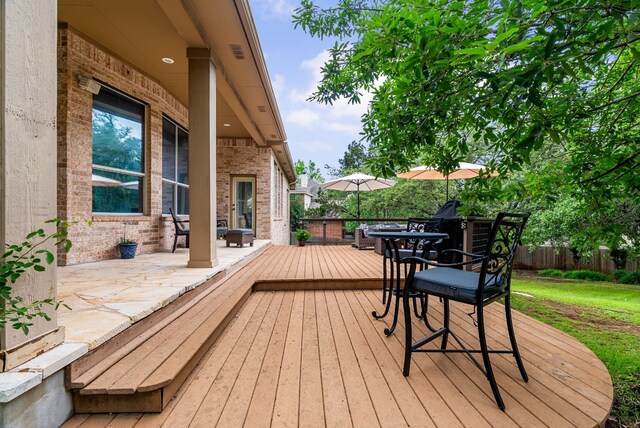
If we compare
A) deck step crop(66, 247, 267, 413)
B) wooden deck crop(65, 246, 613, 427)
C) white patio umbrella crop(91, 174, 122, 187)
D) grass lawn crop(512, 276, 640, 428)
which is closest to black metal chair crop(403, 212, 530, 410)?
wooden deck crop(65, 246, 613, 427)

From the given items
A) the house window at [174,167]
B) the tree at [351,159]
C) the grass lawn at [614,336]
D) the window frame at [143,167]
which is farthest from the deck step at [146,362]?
the tree at [351,159]

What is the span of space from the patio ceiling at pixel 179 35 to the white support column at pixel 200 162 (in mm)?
406

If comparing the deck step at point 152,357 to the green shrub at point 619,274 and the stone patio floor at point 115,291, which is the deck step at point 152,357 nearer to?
the stone patio floor at point 115,291

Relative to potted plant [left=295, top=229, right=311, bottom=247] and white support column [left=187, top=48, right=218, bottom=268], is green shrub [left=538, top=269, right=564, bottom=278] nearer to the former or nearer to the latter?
potted plant [left=295, top=229, right=311, bottom=247]

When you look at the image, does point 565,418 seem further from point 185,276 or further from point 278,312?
point 185,276

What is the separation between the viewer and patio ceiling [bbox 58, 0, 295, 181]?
3.36m

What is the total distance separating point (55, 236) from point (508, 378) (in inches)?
102

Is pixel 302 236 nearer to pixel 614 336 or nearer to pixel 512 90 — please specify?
pixel 614 336

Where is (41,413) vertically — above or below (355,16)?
below

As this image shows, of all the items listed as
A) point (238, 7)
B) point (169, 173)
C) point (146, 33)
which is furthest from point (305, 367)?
point (169, 173)

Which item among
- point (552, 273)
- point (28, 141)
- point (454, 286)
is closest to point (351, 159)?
point (552, 273)

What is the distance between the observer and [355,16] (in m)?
4.34

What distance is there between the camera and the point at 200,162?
3975 mm

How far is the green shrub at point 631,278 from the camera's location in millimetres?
9484
